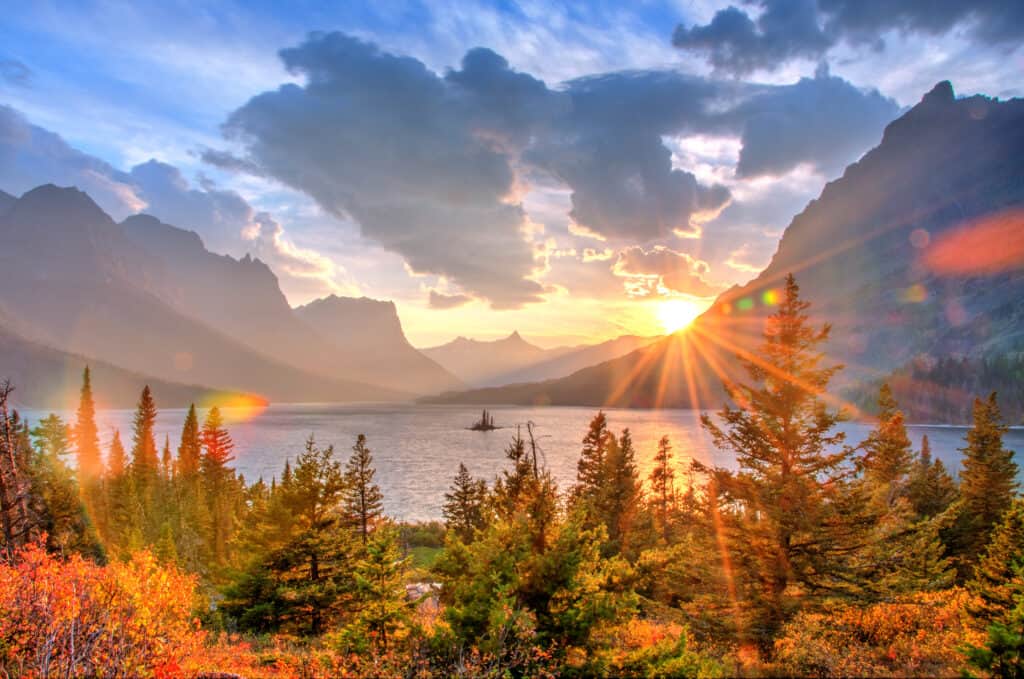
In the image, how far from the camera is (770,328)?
687 inches

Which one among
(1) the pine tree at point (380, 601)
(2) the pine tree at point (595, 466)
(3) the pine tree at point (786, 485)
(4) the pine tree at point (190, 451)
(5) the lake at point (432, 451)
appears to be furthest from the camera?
(5) the lake at point (432, 451)

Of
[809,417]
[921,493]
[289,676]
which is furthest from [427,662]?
[921,493]

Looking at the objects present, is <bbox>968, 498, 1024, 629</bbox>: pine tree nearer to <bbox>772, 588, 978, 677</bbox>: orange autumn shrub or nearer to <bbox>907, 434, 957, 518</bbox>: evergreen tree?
<bbox>772, 588, 978, 677</bbox>: orange autumn shrub

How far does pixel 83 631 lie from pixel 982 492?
3907 cm

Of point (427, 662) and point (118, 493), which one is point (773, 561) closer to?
point (427, 662)

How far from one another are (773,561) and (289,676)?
1388 centimetres

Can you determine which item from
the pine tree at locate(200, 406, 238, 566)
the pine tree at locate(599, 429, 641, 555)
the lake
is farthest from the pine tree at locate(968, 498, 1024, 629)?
the pine tree at locate(200, 406, 238, 566)

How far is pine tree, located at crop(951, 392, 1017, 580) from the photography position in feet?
89.6

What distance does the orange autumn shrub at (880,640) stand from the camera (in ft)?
40.0

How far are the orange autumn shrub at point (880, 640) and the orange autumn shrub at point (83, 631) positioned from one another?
47.6 ft

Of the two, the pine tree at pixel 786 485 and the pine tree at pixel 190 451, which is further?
the pine tree at pixel 190 451

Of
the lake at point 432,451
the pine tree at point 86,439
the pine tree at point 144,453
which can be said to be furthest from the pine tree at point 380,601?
the pine tree at point 86,439

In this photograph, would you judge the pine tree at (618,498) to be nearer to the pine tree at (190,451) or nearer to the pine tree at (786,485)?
the pine tree at (786,485)

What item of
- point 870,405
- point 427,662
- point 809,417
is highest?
point 809,417
